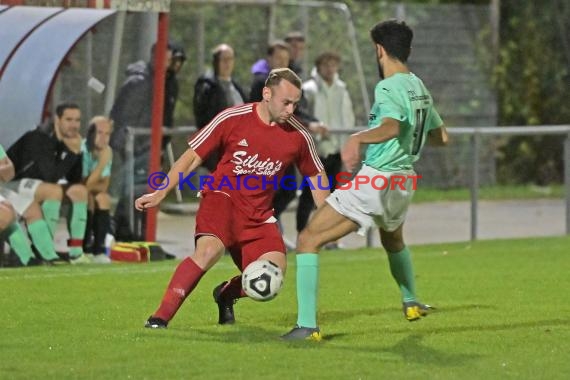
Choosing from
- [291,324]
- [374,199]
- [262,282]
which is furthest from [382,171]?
[291,324]

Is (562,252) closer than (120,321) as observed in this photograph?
No

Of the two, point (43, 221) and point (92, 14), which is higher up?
point (92, 14)

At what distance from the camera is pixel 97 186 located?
15867 mm

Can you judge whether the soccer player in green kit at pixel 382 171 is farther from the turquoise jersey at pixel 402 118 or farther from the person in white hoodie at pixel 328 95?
the person in white hoodie at pixel 328 95

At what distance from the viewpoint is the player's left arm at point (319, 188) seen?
1018 centimetres

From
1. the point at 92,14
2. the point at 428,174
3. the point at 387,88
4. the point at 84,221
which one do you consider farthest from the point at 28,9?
the point at 428,174

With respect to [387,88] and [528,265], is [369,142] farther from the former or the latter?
[528,265]

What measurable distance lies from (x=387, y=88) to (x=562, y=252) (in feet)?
21.6

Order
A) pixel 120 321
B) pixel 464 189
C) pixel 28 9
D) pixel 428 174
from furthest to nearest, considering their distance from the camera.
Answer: pixel 428 174 → pixel 464 189 → pixel 28 9 → pixel 120 321

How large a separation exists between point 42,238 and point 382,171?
565 centimetres

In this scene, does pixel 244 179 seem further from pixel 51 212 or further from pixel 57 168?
pixel 57 168

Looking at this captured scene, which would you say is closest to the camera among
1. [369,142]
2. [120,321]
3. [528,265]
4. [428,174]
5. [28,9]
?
[369,142]

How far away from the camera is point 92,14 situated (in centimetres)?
1625

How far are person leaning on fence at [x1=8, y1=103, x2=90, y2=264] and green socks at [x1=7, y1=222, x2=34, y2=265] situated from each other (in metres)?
0.34
